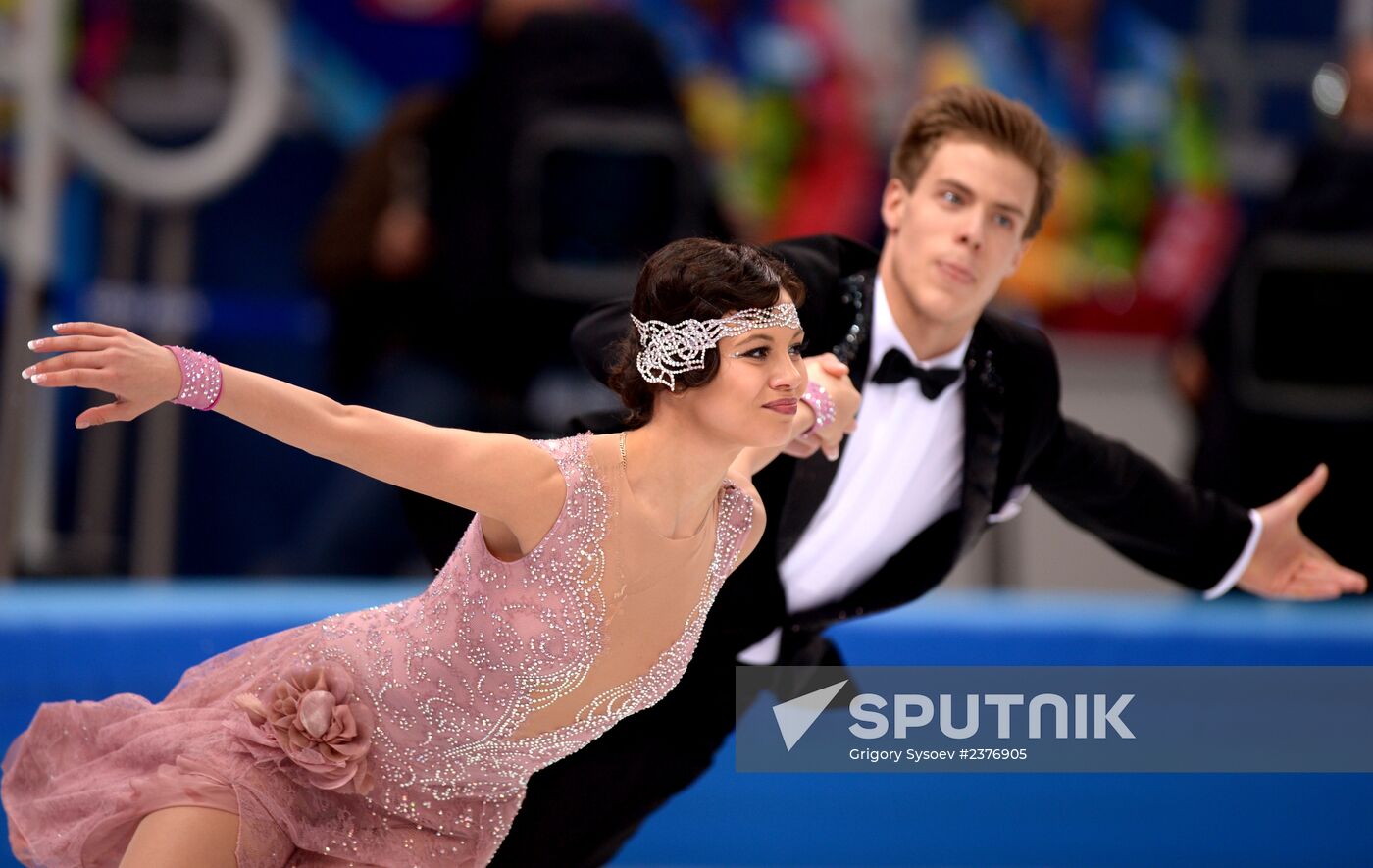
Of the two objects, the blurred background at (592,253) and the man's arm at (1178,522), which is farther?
the blurred background at (592,253)

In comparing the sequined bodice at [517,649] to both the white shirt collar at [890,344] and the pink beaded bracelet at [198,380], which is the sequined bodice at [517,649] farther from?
the white shirt collar at [890,344]

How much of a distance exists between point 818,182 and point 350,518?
193 centimetres

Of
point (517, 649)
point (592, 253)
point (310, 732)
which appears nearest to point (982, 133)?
point (517, 649)

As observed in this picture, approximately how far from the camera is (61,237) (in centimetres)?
572

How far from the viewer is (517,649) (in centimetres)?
241

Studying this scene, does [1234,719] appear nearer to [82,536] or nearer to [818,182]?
[818,182]

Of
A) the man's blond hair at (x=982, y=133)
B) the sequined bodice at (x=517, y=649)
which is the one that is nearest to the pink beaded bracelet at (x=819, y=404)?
the sequined bodice at (x=517, y=649)

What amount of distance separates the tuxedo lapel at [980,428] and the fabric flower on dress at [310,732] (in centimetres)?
123

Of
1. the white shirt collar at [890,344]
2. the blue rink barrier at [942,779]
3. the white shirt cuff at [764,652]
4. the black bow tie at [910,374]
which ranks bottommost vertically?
the blue rink barrier at [942,779]

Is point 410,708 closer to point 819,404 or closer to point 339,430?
point 339,430

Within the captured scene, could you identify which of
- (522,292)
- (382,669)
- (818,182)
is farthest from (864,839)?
(818,182)

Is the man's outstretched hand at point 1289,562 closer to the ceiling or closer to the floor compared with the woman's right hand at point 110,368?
closer to the floor

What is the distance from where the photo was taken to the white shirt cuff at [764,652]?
324cm

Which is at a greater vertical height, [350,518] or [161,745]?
[161,745]
